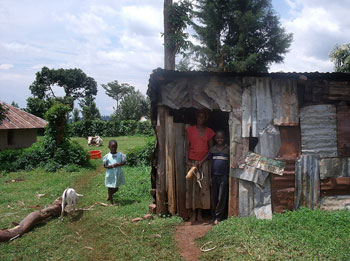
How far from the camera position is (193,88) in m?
5.61

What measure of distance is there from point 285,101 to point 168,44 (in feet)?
26.8

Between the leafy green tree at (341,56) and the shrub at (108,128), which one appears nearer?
the leafy green tree at (341,56)

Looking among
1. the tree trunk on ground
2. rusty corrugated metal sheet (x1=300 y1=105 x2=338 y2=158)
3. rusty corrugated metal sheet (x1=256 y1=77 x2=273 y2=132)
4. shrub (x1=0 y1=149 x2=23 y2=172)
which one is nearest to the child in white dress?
rusty corrugated metal sheet (x1=256 y1=77 x2=273 y2=132)

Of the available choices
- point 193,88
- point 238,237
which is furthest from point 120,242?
point 193,88

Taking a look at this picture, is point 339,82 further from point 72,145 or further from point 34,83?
point 34,83

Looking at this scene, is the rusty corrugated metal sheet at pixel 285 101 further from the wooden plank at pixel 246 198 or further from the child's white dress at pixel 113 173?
the child's white dress at pixel 113 173

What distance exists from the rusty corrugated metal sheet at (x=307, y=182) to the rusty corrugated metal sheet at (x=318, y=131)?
0.20 metres

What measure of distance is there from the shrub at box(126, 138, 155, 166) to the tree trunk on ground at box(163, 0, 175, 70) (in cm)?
377

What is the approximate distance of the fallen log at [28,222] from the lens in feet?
16.0

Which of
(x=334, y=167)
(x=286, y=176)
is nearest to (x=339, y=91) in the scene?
(x=334, y=167)

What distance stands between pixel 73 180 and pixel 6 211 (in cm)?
349

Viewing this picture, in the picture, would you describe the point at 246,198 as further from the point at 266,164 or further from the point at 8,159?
the point at 8,159

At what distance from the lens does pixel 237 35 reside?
22.4 m

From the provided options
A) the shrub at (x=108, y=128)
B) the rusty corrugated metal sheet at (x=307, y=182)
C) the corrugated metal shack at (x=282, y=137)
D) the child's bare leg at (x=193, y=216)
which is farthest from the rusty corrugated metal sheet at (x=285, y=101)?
the shrub at (x=108, y=128)
